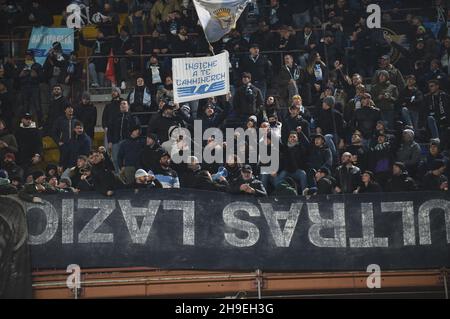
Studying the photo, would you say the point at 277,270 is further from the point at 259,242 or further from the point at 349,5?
the point at 349,5

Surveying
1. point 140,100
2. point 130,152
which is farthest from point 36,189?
point 140,100

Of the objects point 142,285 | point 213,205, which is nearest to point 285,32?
point 213,205

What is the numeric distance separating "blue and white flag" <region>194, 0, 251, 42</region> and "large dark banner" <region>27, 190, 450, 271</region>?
365 centimetres

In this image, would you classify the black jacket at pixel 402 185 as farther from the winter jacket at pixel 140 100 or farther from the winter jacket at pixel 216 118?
the winter jacket at pixel 140 100

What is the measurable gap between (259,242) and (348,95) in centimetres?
361

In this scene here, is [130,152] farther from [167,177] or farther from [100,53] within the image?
[100,53]

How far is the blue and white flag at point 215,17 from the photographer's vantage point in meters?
21.5

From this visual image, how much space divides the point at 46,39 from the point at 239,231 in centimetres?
624

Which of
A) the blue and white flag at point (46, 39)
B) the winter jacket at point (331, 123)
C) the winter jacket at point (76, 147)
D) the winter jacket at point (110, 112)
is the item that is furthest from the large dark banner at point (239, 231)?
the blue and white flag at point (46, 39)

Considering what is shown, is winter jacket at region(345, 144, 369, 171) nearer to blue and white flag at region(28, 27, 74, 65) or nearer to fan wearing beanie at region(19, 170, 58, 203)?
fan wearing beanie at region(19, 170, 58, 203)

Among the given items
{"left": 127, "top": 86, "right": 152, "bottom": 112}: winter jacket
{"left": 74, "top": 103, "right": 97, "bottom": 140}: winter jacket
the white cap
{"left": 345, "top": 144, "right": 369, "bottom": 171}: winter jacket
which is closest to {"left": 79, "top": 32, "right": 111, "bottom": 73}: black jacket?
{"left": 127, "top": 86, "right": 152, "bottom": 112}: winter jacket

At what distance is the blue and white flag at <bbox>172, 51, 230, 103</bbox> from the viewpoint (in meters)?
20.5

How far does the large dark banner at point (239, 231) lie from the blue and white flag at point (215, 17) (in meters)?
3.65

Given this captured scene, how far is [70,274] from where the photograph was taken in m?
18.8
